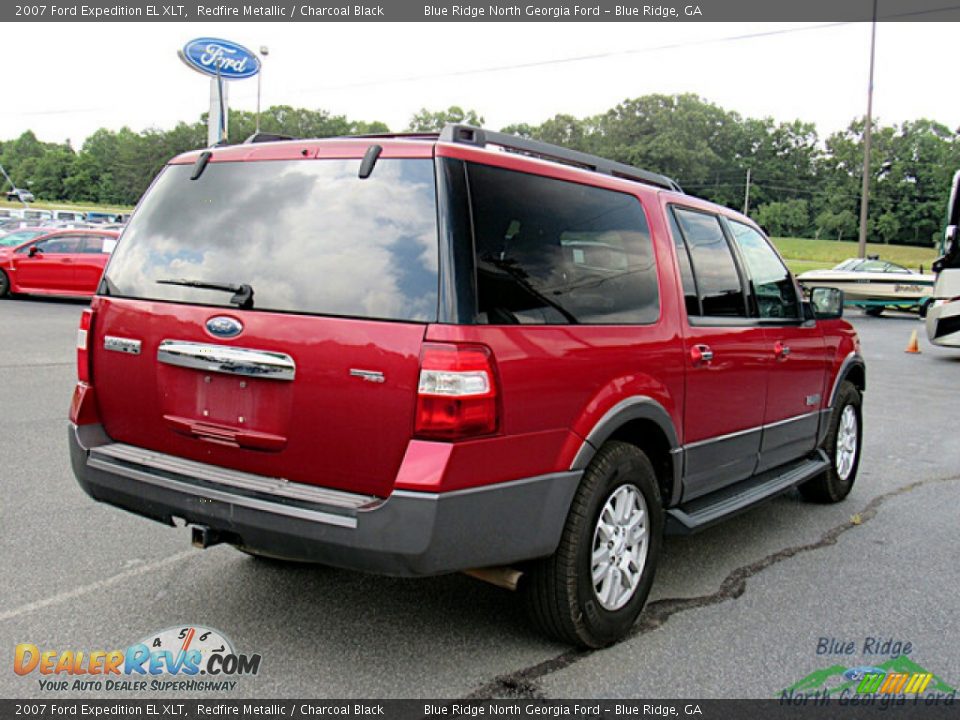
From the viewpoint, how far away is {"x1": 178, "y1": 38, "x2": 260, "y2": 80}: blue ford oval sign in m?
31.5

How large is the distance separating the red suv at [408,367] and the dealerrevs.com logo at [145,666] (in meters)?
0.49

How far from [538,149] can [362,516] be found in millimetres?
1702

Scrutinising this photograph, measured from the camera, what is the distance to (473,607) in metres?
3.84

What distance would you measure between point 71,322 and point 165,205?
13.5m

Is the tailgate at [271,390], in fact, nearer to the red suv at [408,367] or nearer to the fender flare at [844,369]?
the red suv at [408,367]

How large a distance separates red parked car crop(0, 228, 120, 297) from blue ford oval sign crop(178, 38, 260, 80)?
47.1 feet

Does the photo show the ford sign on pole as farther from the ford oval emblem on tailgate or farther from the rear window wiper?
the ford oval emblem on tailgate

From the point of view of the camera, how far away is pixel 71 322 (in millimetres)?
15500

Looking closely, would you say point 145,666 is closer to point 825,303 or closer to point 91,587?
point 91,587

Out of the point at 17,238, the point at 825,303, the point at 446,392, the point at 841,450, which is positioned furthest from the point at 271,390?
the point at 17,238

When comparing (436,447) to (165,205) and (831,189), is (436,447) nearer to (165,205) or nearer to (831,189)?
(165,205)

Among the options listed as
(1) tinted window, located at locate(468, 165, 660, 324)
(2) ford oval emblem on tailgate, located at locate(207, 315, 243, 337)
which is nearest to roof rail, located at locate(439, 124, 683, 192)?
(1) tinted window, located at locate(468, 165, 660, 324)

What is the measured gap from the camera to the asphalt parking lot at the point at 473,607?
10.4 feet

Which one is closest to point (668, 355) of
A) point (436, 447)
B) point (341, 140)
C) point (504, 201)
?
point (504, 201)
